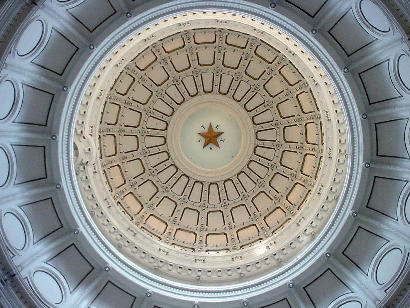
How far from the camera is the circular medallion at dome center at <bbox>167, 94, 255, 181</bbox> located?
75.9ft

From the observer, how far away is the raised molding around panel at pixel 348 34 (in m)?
15.7

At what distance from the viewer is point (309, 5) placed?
51.0ft

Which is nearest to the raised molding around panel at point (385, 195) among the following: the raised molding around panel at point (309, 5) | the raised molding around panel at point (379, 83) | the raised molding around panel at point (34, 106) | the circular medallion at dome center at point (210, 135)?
the raised molding around panel at point (379, 83)

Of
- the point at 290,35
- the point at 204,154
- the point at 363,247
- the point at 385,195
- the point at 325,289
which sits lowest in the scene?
the point at 325,289

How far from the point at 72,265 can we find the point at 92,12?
916cm

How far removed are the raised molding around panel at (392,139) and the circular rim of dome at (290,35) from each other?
0.71m

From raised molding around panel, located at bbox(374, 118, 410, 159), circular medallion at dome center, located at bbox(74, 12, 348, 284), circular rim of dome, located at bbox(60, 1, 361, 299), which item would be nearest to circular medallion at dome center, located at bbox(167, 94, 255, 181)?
circular medallion at dome center, located at bbox(74, 12, 348, 284)

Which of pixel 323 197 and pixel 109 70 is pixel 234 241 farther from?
pixel 109 70

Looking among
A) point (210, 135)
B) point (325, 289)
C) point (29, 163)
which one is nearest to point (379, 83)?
point (325, 289)

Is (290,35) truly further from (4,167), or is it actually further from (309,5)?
(4,167)

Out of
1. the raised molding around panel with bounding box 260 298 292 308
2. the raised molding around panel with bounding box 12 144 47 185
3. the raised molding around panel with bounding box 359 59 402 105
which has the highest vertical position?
the raised molding around panel with bounding box 359 59 402 105

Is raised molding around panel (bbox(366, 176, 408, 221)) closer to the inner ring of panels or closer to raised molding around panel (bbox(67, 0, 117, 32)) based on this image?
the inner ring of panels

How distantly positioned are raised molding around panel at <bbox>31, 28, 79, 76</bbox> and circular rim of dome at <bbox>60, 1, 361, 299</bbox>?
2.27ft

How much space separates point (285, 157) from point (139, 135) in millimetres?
6889
